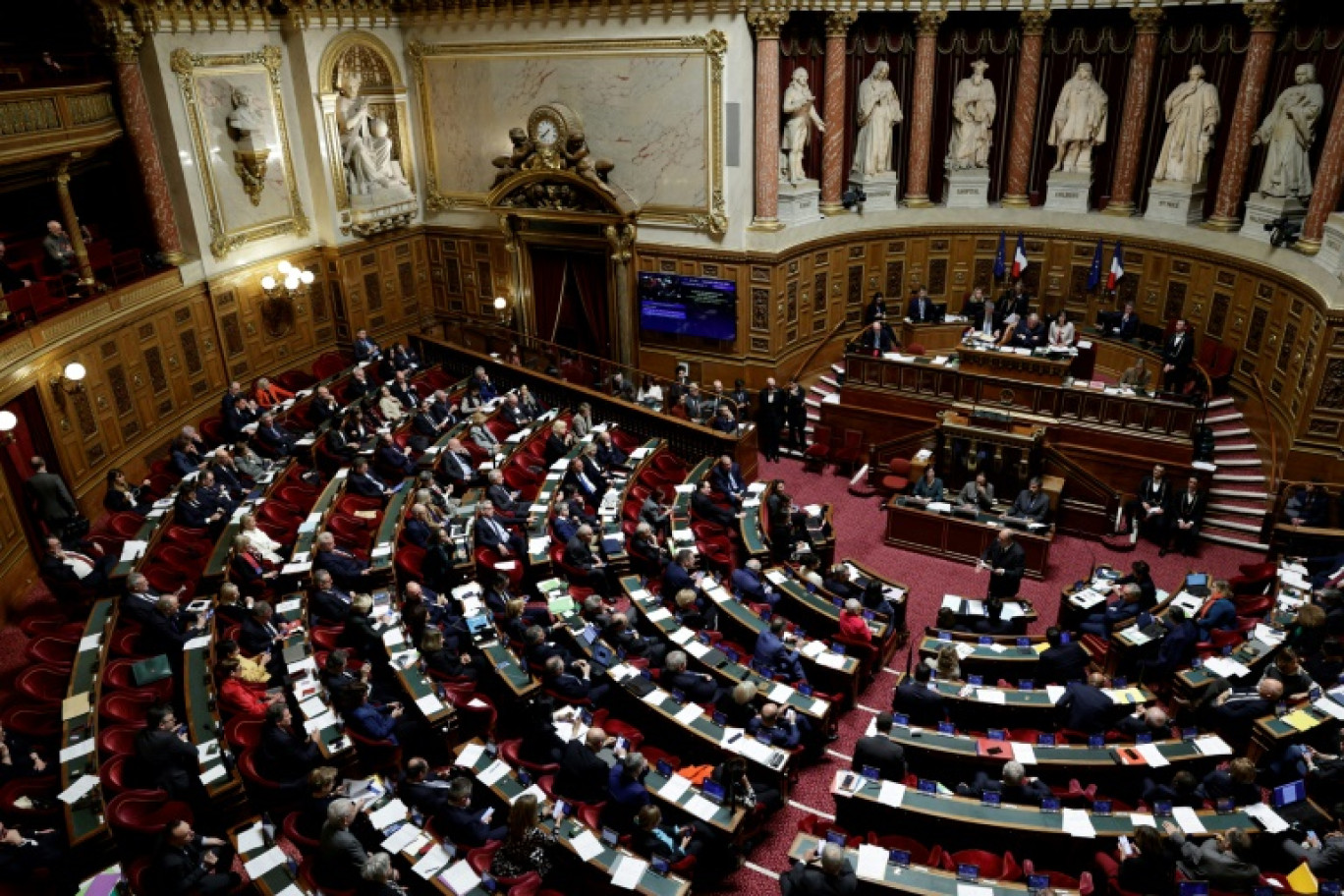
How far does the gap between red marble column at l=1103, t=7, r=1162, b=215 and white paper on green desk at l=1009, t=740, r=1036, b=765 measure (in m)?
13.7

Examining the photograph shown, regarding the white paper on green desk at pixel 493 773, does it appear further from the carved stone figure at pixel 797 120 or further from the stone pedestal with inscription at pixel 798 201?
the carved stone figure at pixel 797 120

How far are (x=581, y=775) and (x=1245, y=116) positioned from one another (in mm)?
16539

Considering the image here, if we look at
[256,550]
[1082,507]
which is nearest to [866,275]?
[1082,507]

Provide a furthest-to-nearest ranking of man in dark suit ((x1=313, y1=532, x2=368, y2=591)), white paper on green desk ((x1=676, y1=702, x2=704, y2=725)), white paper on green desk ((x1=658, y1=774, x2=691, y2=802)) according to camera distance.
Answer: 1. man in dark suit ((x1=313, y1=532, x2=368, y2=591))
2. white paper on green desk ((x1=676, y1=702, x2=704, y2=725))
3. white paper on green desk ((x1=658, y1=774, x2=691, y2=802))

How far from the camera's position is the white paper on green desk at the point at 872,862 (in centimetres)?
756

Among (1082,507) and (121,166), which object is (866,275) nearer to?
(1082,507)

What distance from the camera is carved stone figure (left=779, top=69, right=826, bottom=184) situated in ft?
60.9

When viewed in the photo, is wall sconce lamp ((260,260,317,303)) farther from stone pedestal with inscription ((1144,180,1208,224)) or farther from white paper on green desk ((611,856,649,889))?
stone pedestal with inscription ((1144,180,1208,224))

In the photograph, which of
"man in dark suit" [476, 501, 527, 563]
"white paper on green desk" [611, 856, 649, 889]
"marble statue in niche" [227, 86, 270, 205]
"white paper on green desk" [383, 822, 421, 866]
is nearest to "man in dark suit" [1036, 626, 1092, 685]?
"white paper on green desk" [611, 856, 649, 889]

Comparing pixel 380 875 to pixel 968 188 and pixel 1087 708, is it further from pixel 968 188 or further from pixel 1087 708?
pixel 968 188

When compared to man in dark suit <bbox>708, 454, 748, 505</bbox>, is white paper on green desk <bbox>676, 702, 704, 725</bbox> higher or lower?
higher

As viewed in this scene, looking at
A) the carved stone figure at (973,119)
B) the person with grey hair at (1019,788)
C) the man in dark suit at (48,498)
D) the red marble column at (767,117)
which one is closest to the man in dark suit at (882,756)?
the person with grey hair at (1019,788)

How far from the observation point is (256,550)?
39.7 ft

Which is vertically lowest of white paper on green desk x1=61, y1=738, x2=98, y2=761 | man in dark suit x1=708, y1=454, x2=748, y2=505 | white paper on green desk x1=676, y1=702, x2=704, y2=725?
man in dark suit x1=708, y1=454, x2=748, y2=505
